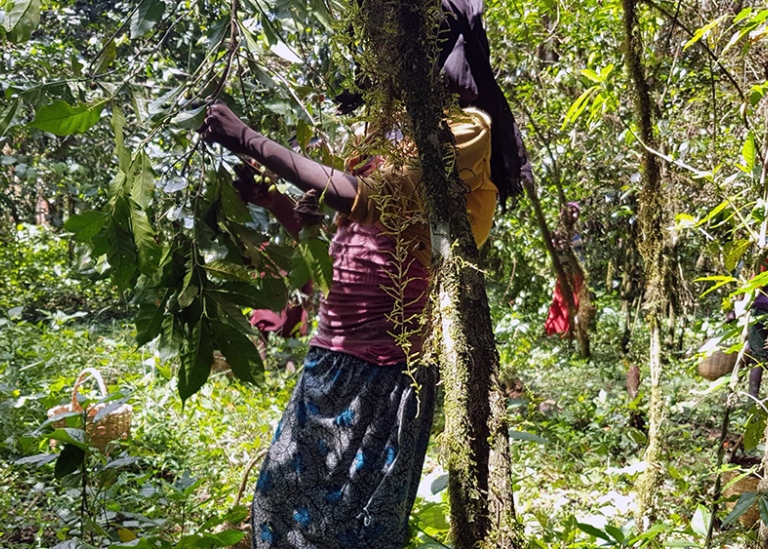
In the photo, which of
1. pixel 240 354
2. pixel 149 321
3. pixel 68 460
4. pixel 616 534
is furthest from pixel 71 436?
pixel 616 534

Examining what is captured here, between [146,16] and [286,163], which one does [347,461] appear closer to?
[286,163]

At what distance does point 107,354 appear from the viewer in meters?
5.31

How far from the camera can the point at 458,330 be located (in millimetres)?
1157

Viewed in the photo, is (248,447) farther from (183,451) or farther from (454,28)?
(454,28)

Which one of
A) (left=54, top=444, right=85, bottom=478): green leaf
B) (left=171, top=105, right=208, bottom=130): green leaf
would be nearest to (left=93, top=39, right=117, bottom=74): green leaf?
(left=171, top=105, right=208, bottom=130): green leaf

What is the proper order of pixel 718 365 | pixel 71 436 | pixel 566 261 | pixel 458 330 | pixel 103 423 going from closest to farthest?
pixel 458 330, pixel 71 436, pixel 103 423, pixel 718 365, pixel 566 261

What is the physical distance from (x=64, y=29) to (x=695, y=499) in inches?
175

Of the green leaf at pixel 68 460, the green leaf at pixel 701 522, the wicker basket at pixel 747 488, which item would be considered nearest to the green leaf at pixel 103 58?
the green leaf at pixel 68 460

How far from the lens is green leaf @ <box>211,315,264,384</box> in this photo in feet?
5.70

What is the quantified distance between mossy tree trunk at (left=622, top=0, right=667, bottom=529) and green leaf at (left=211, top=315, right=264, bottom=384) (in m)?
0.98

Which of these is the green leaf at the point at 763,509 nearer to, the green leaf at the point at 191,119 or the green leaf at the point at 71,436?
the green leaf at the point at 191,119

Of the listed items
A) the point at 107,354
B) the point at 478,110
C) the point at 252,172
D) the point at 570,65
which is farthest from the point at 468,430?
the point at 107,354

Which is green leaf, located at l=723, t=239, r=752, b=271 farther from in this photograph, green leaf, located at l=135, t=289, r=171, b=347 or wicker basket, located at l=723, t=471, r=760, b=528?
wicker basket, located at l=723, t=471, r=760, b=528

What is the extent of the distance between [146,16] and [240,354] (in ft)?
2.55
